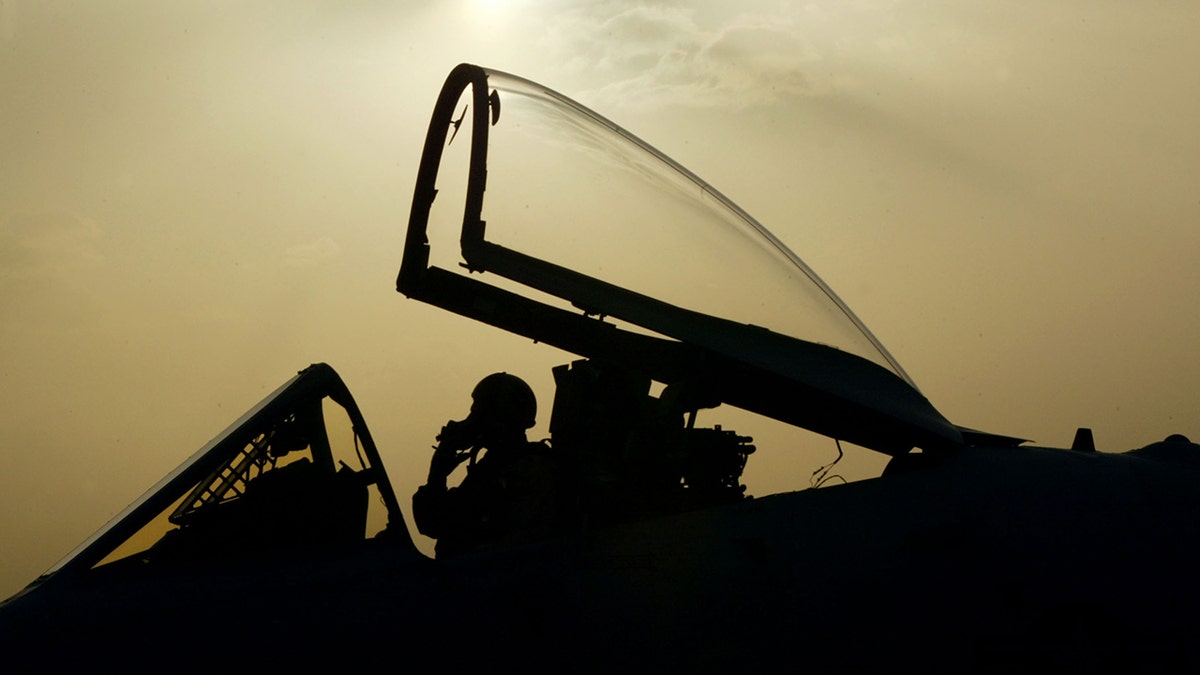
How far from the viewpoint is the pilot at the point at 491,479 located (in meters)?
3.88

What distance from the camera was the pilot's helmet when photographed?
4367 mm

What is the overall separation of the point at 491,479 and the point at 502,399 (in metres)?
0.35

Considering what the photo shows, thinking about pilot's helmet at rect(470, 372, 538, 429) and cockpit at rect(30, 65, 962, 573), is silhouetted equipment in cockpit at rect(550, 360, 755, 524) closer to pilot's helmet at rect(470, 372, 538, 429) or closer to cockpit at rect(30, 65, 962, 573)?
cockpit at rect(30, 65, 962, 573)

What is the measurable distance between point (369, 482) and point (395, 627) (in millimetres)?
789

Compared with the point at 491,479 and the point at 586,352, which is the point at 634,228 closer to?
the point at 586,352

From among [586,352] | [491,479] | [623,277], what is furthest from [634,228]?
[491,479]

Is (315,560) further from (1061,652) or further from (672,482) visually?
(1061,652)

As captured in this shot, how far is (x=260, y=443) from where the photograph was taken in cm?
395

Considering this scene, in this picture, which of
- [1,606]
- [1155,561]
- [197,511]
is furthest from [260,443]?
[1155,561]

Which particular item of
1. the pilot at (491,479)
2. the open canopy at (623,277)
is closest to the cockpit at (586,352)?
the open canopy at (623,277)

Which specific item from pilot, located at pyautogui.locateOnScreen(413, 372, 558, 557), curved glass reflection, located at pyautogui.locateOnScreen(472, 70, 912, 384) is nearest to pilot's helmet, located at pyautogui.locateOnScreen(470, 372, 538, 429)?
pilot, located at pyautogui.locateOnScreen(413, 372, 558, 557)

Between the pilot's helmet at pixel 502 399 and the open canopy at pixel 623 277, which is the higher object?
the open canopy at pixel 623 277

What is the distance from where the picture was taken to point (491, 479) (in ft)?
13.9

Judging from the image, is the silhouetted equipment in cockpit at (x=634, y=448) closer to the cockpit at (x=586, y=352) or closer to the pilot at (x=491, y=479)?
the cockpit at (x=586, y=352)
